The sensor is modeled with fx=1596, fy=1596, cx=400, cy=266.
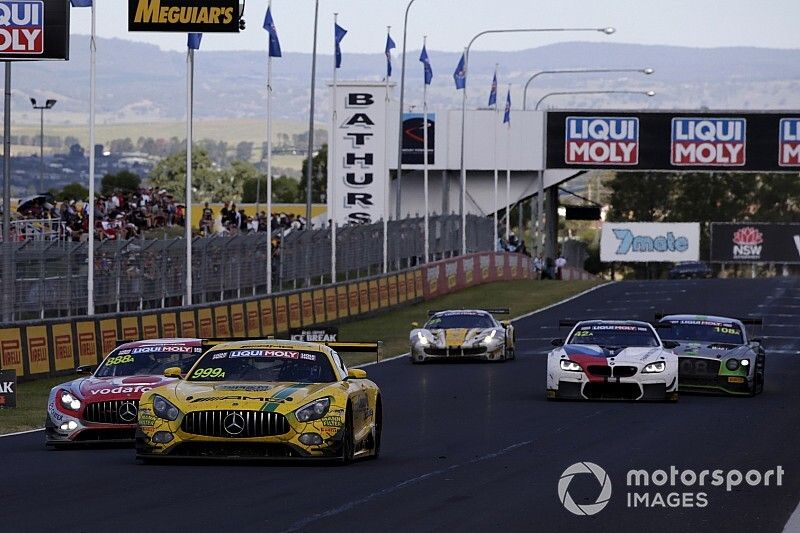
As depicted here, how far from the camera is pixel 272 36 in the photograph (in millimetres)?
40438

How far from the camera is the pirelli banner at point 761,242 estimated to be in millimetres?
99188

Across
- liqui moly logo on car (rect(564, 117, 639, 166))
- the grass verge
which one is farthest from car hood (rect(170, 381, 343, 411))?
liqui moly logo on car (rect(564, 117, 639, 166))

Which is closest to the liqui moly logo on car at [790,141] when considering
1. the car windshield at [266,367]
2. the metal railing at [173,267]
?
the metal railing at [173,267]

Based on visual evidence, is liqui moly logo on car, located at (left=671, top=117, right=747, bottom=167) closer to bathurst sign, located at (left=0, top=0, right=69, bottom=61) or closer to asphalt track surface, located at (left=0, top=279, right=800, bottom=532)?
bathurst sign, located at (left=0, top=0, right=69, bottom=61)

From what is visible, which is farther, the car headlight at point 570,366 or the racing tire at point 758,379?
the racing tire at point 758,379

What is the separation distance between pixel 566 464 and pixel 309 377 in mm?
2425

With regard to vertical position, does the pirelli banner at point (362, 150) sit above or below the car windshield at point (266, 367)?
above

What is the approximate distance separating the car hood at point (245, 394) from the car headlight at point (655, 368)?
9.04 m

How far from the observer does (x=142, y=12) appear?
1348 inches

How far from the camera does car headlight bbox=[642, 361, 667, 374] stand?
22.1m

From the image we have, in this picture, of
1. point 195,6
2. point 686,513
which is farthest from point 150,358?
point 195,6

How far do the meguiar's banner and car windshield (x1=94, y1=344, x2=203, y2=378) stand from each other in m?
17.5

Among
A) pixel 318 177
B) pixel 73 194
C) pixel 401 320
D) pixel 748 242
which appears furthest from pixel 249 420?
pixel 318 177

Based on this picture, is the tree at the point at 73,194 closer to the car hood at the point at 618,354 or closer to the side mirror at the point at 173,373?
the car hood at the point at 618,354
